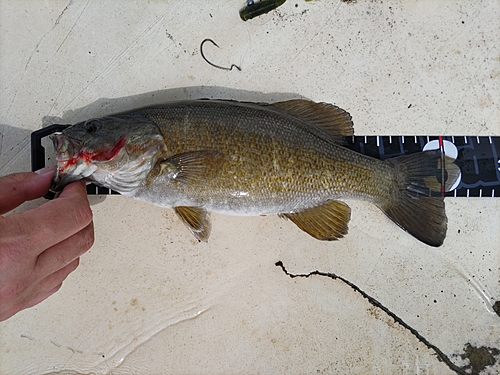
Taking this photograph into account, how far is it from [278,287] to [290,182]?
75 cm

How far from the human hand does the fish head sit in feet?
0.25

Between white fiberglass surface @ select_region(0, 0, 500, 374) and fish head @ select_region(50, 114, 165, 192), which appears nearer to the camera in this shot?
fish head @ select_region(50, 114, 165, 192)

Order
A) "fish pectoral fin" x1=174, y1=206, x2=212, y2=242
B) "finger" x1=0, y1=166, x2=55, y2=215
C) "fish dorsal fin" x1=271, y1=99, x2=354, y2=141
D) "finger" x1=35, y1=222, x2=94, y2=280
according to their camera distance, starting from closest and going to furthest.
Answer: "finger" x1=35, y1=222, x2=94, y2=280 → "finger" x1=0, y1=166, x2=55, y2=215 → "fish pectoral fin" x1=174, y1=206, x2=212, y2=242 → "fish dorsal fin" x1=271, y1=99, x2=354, y2=141

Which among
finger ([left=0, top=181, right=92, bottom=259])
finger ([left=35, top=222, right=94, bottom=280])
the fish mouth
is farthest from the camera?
the fish mouth

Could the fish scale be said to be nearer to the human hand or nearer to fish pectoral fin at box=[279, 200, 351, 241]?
fish pectoral fin at box=[279, 200, 351, 241]

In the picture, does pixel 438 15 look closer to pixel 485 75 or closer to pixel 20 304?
pixel 485 75

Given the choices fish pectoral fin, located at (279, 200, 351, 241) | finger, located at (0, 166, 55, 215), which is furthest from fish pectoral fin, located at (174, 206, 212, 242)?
finger, located at (0, 166, 55, 215)

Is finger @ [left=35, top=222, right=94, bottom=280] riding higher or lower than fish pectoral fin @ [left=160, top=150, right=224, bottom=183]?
lower

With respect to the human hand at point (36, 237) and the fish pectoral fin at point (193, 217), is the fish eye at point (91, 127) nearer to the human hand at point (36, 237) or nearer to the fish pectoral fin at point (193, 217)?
the human hand at point (36, 237)

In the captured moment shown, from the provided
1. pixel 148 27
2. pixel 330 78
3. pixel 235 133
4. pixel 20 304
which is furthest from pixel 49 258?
pixel 330 78

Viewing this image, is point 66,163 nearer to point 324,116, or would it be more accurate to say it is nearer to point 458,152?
point 324,116

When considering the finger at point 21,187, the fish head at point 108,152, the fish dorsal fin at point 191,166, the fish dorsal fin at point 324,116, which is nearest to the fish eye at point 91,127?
the fish head at point 108,152

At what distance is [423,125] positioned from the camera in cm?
234

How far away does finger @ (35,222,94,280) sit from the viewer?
158 cm
